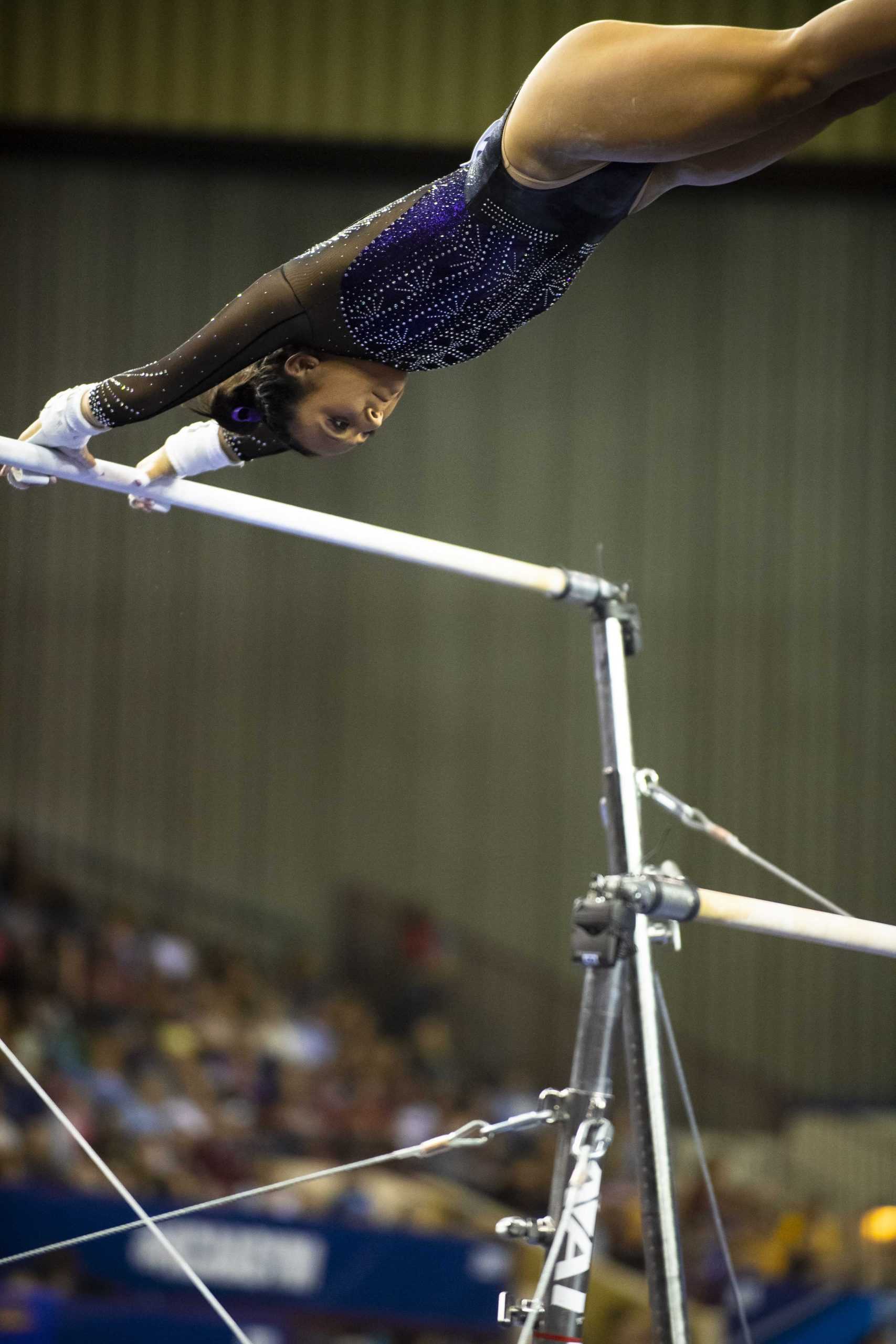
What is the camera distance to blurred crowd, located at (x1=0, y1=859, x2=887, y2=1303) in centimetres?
556

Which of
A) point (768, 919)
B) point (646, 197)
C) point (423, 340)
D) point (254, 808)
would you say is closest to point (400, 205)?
point (423, 340)

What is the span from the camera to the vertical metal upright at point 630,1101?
2.20m

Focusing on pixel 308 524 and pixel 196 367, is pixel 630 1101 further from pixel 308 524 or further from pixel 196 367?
pixel 196 367

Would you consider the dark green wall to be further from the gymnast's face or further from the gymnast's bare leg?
the gymnast's bare leg

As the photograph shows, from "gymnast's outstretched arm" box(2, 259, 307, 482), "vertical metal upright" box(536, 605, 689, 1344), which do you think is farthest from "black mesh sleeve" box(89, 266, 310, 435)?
"vertical metal upright" box(536, 605, 689, 1344)

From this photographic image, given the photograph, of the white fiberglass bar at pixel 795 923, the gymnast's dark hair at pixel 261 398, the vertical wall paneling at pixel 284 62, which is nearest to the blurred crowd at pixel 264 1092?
the white fiberglass bar at pixel 795 923

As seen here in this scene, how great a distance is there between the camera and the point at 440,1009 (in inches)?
338

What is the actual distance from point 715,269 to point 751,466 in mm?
1211

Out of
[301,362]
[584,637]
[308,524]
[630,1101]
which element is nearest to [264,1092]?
[584,637]

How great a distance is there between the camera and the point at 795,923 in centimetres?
206

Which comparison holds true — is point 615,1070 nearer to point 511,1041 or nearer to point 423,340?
point 511,1041

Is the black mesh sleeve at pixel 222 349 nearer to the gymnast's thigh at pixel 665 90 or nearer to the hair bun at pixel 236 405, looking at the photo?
the hair bun at pixel 236 405

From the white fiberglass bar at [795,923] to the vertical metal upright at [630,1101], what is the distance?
176 mm

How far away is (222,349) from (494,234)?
390 mm
